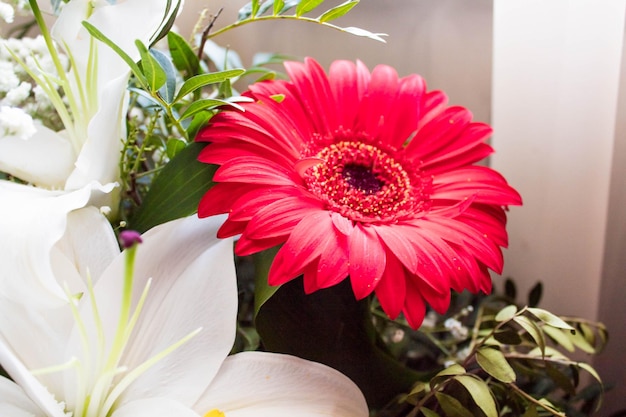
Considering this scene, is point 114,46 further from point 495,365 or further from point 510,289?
point 510,289

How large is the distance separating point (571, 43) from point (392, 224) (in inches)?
10.8

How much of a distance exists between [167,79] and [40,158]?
0.34ft

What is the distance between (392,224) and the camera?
45cm

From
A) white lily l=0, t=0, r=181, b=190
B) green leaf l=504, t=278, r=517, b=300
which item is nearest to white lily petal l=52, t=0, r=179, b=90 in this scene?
white lily l=0, t=0, r=181, b=190

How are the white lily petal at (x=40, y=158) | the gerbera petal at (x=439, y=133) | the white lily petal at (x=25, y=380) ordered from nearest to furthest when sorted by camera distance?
1. the white lily petal at (x=25, y=380)
2. the white lily petal at (x=40, y=158)
3. the gerbera petal at (x=439, y=133)

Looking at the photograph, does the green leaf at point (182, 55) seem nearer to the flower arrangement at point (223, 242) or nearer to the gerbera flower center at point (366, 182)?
the flower arrangement at point (223, 242)

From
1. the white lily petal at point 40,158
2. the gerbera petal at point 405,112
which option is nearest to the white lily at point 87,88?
the white lily petal at point 40,158

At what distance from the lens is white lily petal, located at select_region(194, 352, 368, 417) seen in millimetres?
401

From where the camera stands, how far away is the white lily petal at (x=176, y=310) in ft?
1.30

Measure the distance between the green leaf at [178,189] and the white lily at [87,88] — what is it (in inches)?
1.4

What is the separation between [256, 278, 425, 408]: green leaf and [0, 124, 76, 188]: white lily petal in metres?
0.18

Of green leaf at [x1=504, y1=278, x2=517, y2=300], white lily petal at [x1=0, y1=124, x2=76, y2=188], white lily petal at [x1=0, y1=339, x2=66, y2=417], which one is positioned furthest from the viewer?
green leaf at [x1=504, y1=278, x2=517, y2=300]

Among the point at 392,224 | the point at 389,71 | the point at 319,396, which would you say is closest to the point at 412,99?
the point at 389,71

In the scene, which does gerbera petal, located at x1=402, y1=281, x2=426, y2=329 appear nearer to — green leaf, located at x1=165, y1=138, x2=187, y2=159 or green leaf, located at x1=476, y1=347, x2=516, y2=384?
green leaf, located at x1=476, y1=347, x2=516, y2=384
